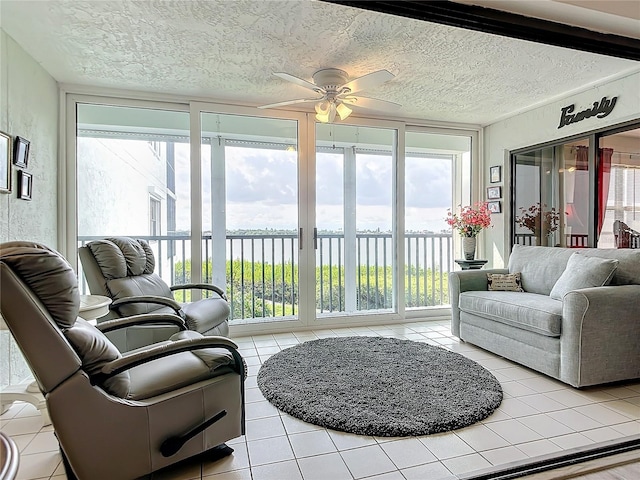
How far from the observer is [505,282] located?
361 cm

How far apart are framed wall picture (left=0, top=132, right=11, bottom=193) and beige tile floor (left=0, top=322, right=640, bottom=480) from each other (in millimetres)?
1414

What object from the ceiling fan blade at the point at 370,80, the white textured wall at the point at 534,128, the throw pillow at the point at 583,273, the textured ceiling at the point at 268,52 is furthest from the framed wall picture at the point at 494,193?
the ceiling fan blade at the point at 370,80

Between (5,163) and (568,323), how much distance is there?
12.7 ft

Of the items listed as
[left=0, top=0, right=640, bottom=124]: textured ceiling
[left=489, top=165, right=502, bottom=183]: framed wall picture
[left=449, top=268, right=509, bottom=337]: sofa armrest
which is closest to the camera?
[left=0, top=0, right=640, bottom=124]: textured ceiling

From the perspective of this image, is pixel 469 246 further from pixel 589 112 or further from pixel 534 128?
pixel 589 112

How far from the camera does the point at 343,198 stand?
448 cm

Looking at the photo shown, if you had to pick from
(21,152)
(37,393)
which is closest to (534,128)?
(21,152)

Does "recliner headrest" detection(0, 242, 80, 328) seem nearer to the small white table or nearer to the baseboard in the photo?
the small white table

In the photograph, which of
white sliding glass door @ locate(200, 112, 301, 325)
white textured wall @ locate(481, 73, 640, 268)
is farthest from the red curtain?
white sliding glass door @ locate(200, 112, 301, 325)

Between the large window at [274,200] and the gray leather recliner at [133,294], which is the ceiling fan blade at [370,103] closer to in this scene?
the large window at [274,200]

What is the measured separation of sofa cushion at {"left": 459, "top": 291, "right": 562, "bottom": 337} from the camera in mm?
2648

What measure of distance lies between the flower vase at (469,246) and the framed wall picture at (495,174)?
87 centimetres

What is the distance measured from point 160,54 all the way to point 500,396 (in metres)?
3.36

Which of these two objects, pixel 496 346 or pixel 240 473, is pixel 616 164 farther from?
pixel 240 473
